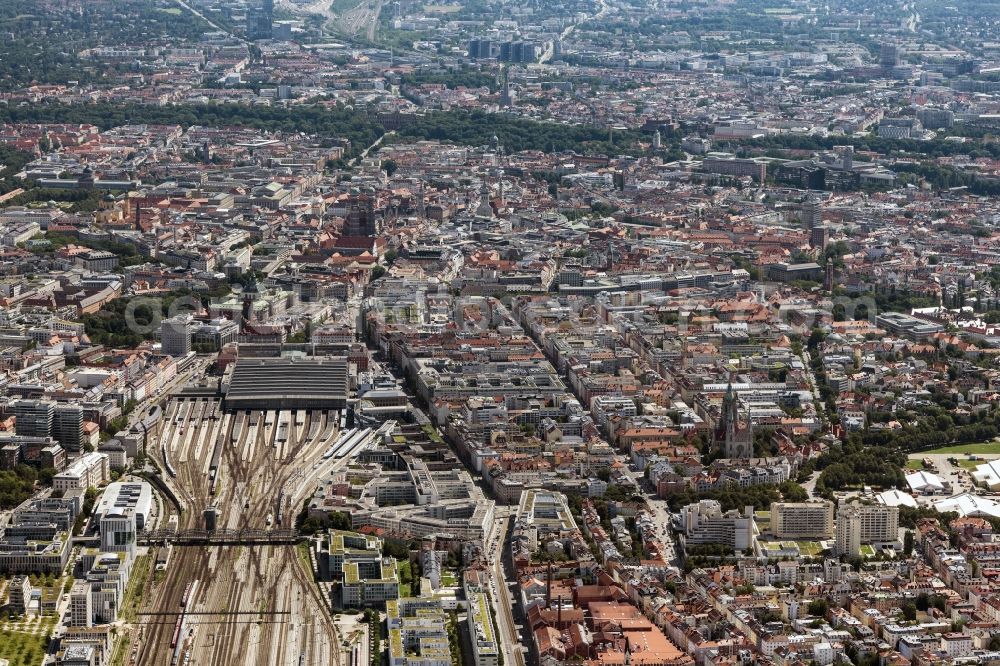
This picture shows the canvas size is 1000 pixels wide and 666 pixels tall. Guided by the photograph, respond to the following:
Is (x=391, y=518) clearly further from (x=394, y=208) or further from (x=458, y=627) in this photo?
(x=394, y=208)

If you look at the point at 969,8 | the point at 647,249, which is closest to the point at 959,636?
the point at 647,249

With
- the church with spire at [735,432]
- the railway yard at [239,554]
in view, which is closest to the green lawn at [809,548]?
the church with spire at [735,432]

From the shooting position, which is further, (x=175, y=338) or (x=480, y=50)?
(x=480, y=50)

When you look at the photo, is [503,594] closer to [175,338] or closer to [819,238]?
[175,338]

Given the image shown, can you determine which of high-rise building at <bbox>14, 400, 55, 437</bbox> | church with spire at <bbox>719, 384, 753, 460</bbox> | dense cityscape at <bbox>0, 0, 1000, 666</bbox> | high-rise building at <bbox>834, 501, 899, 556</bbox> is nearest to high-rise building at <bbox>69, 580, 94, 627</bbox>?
dense cityscape at <bbox>0, 0, 1000, 666</bbox>

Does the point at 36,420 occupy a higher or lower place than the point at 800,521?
lower

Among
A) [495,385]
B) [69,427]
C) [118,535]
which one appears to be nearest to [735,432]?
[495,385]

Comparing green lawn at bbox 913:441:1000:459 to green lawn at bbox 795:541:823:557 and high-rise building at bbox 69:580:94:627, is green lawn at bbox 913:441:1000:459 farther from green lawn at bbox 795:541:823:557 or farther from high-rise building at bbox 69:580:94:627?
high-rise building at bbox 69:580:94:627
